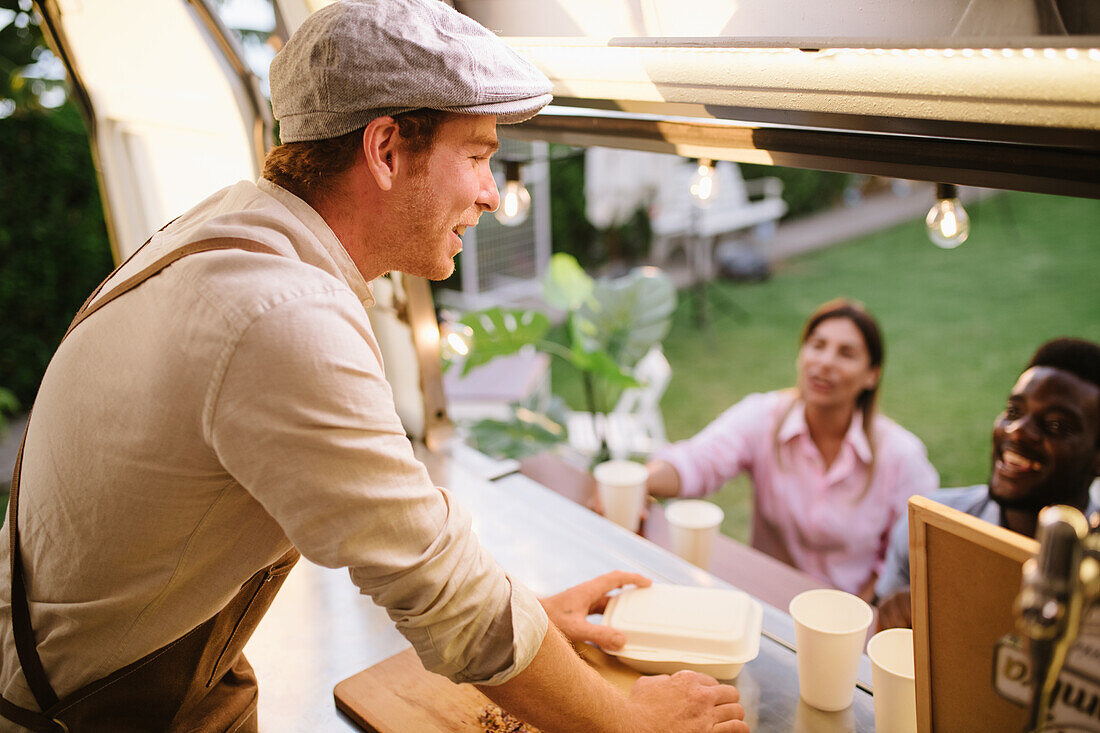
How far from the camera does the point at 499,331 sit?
2910 millimetres

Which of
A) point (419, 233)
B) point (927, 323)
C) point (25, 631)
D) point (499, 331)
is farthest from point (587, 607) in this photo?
point (927, 323)

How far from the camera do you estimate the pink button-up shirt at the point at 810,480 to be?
9.20 feet

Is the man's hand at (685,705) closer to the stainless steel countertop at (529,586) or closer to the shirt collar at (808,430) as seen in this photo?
the stainless steel countertop at (529,586)

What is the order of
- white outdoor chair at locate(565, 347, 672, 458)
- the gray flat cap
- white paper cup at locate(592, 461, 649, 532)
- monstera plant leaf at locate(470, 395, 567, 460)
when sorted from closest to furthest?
the gray flat cap, white paper cup at locate(592, 461, 649, 532), monstera plant leaf at locate(470, 395, 567, 460), white outdoor chair at locate(565, 347, 672, 458)

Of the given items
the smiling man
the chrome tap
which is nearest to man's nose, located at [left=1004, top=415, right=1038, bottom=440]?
the smiling man

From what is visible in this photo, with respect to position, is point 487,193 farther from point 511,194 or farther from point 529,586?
point 511,194

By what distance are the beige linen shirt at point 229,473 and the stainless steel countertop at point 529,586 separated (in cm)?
39

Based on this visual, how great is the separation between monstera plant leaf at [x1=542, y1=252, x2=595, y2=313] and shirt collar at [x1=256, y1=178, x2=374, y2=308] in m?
2.10

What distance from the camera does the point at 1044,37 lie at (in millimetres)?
784

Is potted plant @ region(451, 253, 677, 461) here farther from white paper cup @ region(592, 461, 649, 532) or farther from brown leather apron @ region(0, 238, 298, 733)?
brown leather apron @ region(0, 238, 298, 733)

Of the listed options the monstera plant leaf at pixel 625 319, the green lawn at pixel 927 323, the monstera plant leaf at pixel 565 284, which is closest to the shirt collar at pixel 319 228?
the monstera plant leaf at pixel 625 319

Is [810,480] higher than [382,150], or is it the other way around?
[382,150]

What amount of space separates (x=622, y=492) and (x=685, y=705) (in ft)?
2.74

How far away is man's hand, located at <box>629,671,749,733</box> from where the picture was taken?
3.74 feet
